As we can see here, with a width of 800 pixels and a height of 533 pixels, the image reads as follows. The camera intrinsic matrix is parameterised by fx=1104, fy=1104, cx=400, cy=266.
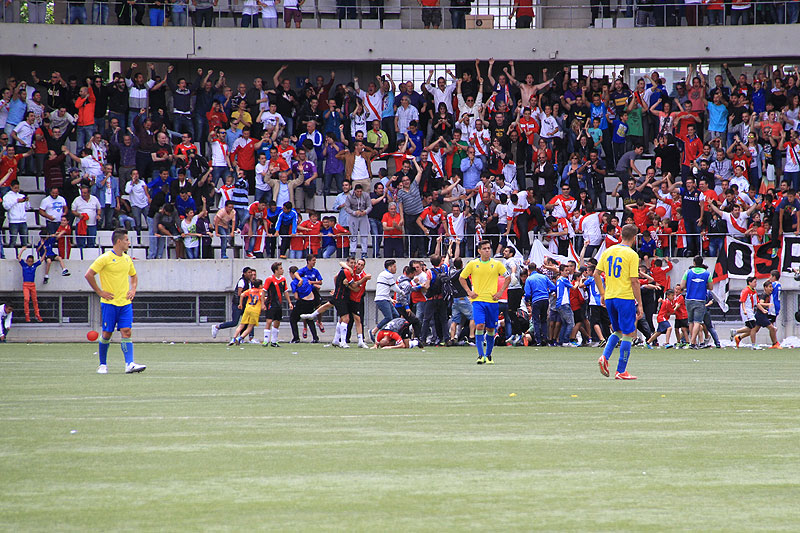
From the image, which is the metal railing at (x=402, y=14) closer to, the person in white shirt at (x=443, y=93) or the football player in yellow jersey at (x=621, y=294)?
the person in white shirt at (x=443, y=93)

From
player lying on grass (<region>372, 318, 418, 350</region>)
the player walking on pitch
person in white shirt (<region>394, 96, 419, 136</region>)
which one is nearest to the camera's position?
the player walking on pitch

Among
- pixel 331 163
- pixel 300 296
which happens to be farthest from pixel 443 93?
pixel 300 296

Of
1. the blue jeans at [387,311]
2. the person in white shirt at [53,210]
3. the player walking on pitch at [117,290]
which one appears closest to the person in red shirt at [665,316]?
the blue jeans at [387,311]

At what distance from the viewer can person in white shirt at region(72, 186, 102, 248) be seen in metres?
28.7

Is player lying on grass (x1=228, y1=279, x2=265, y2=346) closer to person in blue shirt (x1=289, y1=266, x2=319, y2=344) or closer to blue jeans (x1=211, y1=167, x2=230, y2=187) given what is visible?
person in blue shirt (x1=289, y1=266, x2=319, y2=344)

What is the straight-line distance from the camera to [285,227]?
29.0m

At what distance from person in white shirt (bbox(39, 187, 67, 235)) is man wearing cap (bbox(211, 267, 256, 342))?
501 cm

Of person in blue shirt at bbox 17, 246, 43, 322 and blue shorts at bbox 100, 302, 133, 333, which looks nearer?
blue shorts at bbox 100, 302, 133, 333

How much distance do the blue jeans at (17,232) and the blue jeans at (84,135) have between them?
3.01 meters

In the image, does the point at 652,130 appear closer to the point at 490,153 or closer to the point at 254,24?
the point at 490,153

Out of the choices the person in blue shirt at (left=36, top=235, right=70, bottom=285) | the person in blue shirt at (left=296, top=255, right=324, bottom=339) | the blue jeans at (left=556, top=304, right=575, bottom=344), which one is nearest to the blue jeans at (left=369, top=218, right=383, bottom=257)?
the person in blue shirt at (left=296, top=255, right=324, bottom=339)

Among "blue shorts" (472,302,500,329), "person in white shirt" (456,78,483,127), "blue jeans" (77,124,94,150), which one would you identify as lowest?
"blue shorts" (472,302,500,329)

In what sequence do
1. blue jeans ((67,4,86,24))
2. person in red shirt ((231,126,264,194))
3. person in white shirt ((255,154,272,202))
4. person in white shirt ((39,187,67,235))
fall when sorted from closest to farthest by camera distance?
person in white shirt ((39,187,67,235))
person in white shirt ((255,154,272,202))
person in red shirt ((231,126,264,194))
blue jeans ((67,4,86,24))

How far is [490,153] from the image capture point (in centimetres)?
3033
